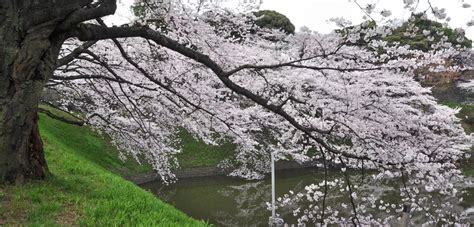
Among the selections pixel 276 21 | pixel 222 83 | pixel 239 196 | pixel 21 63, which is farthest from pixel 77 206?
pixel 276 21

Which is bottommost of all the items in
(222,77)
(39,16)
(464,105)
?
(222,77)

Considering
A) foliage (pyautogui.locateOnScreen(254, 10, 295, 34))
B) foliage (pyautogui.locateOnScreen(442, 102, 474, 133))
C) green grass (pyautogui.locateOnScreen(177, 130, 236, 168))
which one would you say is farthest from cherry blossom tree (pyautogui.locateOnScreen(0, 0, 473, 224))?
foliage (pyautogui.locateOnScreen(442, 102, 474, 133))

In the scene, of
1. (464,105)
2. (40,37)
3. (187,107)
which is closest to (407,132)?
(187,107)

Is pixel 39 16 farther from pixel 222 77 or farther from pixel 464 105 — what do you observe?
pixel 464 105

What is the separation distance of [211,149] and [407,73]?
15.5m

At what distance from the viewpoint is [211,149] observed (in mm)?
22875

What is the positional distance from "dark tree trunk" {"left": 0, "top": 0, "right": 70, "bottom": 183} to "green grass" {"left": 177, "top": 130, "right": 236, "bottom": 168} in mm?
16490

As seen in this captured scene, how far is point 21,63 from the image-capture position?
3904 mm

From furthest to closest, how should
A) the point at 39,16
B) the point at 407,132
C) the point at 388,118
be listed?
the point at 407,132
the point at 388,118
the point at 39,16

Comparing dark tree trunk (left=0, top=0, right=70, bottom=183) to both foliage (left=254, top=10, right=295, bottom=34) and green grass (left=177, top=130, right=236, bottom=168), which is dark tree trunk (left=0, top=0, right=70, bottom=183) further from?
foliage (left=254, top=10, right=295, bottom=34)

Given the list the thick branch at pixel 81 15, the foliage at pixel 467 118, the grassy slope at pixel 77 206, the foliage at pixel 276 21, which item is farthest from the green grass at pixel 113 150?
the foliage at pixel 467 118

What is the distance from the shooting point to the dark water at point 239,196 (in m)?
14.1

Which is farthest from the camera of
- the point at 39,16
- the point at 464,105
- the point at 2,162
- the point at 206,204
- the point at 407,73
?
the point at 464,105

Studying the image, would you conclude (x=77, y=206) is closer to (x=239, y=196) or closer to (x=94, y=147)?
(x=239, y=196)
